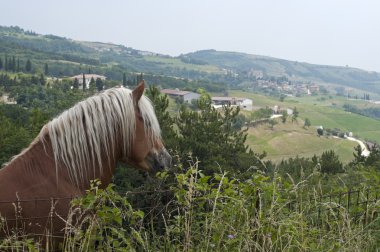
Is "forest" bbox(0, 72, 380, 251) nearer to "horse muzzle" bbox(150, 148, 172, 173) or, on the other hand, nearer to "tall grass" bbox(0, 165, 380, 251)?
"tall grass" bbox(0, 165, 380, 251)

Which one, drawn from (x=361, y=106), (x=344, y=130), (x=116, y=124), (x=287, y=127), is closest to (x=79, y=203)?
(x=116, y=124)

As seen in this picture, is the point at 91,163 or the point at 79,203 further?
the point at 91,163

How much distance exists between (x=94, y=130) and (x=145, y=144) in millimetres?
471

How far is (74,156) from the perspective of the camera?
A: 3256mm

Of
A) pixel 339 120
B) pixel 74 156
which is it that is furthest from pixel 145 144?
pixel 339 120

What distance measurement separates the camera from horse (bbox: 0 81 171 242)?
2859mm

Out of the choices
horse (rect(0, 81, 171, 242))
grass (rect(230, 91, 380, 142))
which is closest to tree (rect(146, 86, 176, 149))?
horse (rect(0, 81, 171, 242))

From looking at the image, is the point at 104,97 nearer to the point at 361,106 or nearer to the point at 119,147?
the point at 119,147

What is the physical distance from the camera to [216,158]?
85.0 ft

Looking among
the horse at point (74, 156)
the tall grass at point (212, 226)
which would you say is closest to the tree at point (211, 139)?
the horse at point (74, 156)

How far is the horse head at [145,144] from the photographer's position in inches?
142

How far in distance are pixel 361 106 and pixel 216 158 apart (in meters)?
178

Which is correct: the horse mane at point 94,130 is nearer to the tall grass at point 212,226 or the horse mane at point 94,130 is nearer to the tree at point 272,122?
the tall grass at point 212,226

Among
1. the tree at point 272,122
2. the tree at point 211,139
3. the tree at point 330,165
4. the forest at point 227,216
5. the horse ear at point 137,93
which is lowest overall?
the tree at point 272,122
